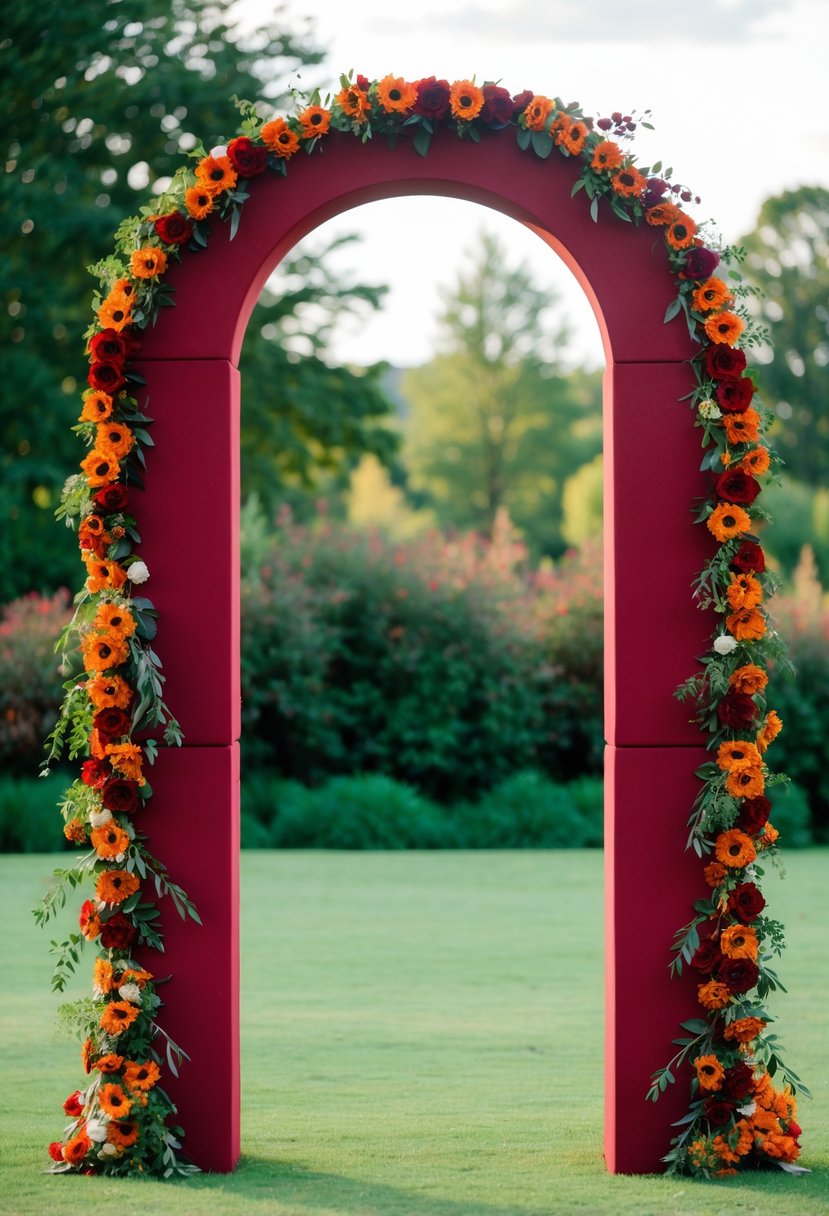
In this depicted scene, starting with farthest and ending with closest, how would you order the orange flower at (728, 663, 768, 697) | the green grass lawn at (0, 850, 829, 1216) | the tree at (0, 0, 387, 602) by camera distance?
the tree at (0, 0, 387, 602), the orange flower at (728, 663, 768, 697), the green grass lawn at (0, 850, 829, 1216)

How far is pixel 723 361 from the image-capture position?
4.63 meters

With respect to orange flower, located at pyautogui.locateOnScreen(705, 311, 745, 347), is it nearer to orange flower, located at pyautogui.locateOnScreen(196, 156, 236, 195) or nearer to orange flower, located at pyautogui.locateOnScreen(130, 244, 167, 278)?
orange flower, located at pyautogui.locateOnScreen(196, 156, 236, 195)

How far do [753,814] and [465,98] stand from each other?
2441mm

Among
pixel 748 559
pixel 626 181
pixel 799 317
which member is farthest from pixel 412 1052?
pixel 799 317

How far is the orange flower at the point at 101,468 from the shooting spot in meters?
4.59

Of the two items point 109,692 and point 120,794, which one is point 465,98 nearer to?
point 109,692

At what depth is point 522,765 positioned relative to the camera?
15500 mm

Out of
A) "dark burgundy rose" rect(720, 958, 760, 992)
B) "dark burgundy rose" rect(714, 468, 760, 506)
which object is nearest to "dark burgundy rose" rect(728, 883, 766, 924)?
"dark burgundy rose" rect(720, 958, 760, 992)

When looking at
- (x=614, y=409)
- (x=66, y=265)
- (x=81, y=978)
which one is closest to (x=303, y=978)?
(x=81, y=978)

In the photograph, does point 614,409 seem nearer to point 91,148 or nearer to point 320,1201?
point 320,1201

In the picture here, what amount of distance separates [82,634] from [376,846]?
361 inches

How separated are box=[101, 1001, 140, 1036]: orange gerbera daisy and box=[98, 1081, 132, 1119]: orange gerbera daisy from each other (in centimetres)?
17

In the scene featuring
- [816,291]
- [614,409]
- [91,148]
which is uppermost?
[816,291]

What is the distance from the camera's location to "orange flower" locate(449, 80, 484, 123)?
15.2ft
